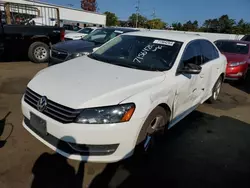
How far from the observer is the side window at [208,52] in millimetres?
4268

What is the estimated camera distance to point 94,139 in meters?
2.30

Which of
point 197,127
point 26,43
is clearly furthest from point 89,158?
point 26,43

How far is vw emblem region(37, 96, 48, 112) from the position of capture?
2.48 metres

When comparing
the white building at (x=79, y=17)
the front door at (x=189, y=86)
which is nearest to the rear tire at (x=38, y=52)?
the front door at (x=189, y=86)

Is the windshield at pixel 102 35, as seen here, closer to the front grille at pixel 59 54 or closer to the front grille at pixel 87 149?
the front grille at pixel 59 54

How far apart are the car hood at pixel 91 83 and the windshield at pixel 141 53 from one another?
0.21 meters

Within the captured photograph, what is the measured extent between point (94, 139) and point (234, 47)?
26.2 ft

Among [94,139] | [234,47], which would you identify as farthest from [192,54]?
[234,47]

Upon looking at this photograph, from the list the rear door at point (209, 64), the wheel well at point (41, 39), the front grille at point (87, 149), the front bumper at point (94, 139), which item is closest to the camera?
the front bumper at point (94, 139)

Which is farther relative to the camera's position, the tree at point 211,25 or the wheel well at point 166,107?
the tree at point 211,25

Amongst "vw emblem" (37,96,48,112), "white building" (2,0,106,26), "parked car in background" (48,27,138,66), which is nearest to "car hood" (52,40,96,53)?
"parked car in background" (48,27,138,66)

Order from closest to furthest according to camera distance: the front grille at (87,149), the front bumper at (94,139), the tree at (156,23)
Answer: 1. the front bumper at (94,139)
2. the front grille at (87,149)
3. the tree at (156,23)

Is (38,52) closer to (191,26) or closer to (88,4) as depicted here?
(191,26)

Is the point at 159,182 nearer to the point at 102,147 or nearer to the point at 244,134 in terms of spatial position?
the point at 102,147
